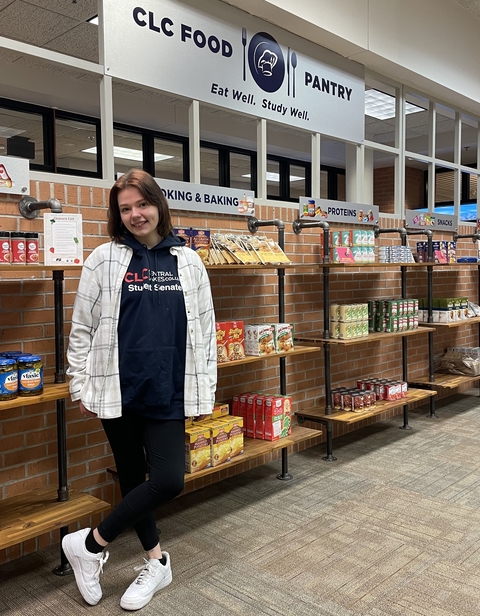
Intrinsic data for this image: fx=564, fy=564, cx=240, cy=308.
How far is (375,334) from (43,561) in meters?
2.90

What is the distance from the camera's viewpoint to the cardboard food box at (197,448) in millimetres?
3025

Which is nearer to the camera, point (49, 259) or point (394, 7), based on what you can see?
point (49, 259)

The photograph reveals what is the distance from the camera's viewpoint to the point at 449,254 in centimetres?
545

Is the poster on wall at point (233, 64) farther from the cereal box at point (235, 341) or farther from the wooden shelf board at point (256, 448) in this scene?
the wooden shelf board at point (256, 448)

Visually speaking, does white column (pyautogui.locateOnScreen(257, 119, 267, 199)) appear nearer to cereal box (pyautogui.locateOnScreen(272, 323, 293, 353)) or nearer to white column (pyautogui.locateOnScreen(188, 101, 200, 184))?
white column (pyautogui.locateOnScreen(188, 101, 200, 184))

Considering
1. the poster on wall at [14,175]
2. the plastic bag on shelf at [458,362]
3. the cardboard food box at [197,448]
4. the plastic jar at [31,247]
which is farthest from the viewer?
the plastic bag on shelf at [458,362]

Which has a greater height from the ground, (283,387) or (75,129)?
(75,129)

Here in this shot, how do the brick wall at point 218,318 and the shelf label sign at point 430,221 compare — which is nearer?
the brick wall at point 218,318

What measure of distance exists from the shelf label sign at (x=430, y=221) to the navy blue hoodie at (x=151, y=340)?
385 centimetres

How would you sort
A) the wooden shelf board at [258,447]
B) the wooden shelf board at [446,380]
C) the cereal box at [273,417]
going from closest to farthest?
the wooden shelf board at [258,447] < the cereal box at [273,417] < the wooden shelf board at [446,380]

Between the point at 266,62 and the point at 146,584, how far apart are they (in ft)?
11.1

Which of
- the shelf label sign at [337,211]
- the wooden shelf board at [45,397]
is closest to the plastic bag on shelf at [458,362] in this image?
the shelf label sign at [337,211]

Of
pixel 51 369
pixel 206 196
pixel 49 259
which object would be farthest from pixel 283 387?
pixel 49 259

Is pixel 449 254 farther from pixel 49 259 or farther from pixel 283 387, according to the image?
pixel 49 259
